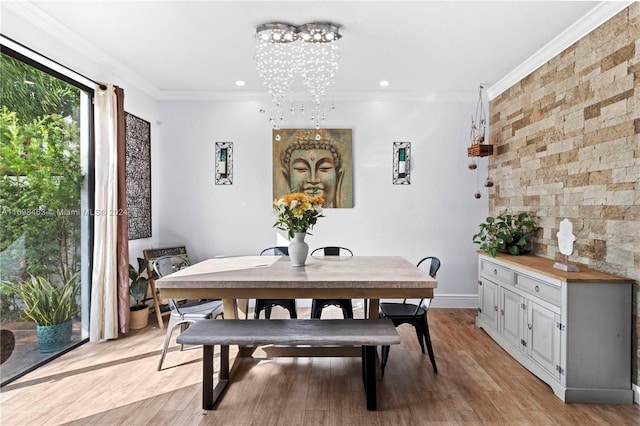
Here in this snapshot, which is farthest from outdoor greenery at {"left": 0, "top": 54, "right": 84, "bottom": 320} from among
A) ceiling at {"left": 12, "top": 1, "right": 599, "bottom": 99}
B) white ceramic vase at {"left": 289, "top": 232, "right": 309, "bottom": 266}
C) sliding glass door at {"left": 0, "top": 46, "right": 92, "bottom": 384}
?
white ceramic vase at {"left": 289, "top": 232, "right": 309, "bottom": 266}

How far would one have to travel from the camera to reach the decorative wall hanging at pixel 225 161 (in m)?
4.77

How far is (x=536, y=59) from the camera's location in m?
3.52

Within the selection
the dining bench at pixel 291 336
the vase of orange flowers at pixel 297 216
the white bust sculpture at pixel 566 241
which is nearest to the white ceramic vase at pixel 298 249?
the vase of orange flowers at pixel 297 216

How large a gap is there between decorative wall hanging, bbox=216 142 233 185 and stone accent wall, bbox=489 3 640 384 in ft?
11.3

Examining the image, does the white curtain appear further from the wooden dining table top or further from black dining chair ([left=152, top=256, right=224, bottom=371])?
the wooden dining table top

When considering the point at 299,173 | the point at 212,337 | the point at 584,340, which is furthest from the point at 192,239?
the point at 584,340

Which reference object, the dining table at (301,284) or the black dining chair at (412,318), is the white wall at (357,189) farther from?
the dining table at (301,284)

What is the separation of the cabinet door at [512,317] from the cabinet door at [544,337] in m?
0.12

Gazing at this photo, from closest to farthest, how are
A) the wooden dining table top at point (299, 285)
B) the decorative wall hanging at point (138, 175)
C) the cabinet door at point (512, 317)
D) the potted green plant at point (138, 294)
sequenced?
the wooden dining table top at point (299, 285) < the cabinet door at point (512, 317) < the potted green plant at point (138, 294) < the decorative wall hanging at point (138, 175)

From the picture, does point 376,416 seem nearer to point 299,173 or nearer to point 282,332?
point 282,332

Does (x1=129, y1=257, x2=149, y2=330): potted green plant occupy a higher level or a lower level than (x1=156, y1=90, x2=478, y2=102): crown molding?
lower

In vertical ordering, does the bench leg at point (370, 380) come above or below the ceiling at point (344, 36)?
below

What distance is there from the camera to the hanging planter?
436 cm

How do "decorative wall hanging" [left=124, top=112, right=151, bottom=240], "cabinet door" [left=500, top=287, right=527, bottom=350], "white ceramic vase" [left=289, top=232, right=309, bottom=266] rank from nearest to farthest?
"white ceramic vase" [left=289, top=232, right=309, bottom=266] < "cabinet door" [left=500, top=287, right=527, bottom=350] < "decorative wall hanging" [left=124, top=112, right=151, bottom=240]
